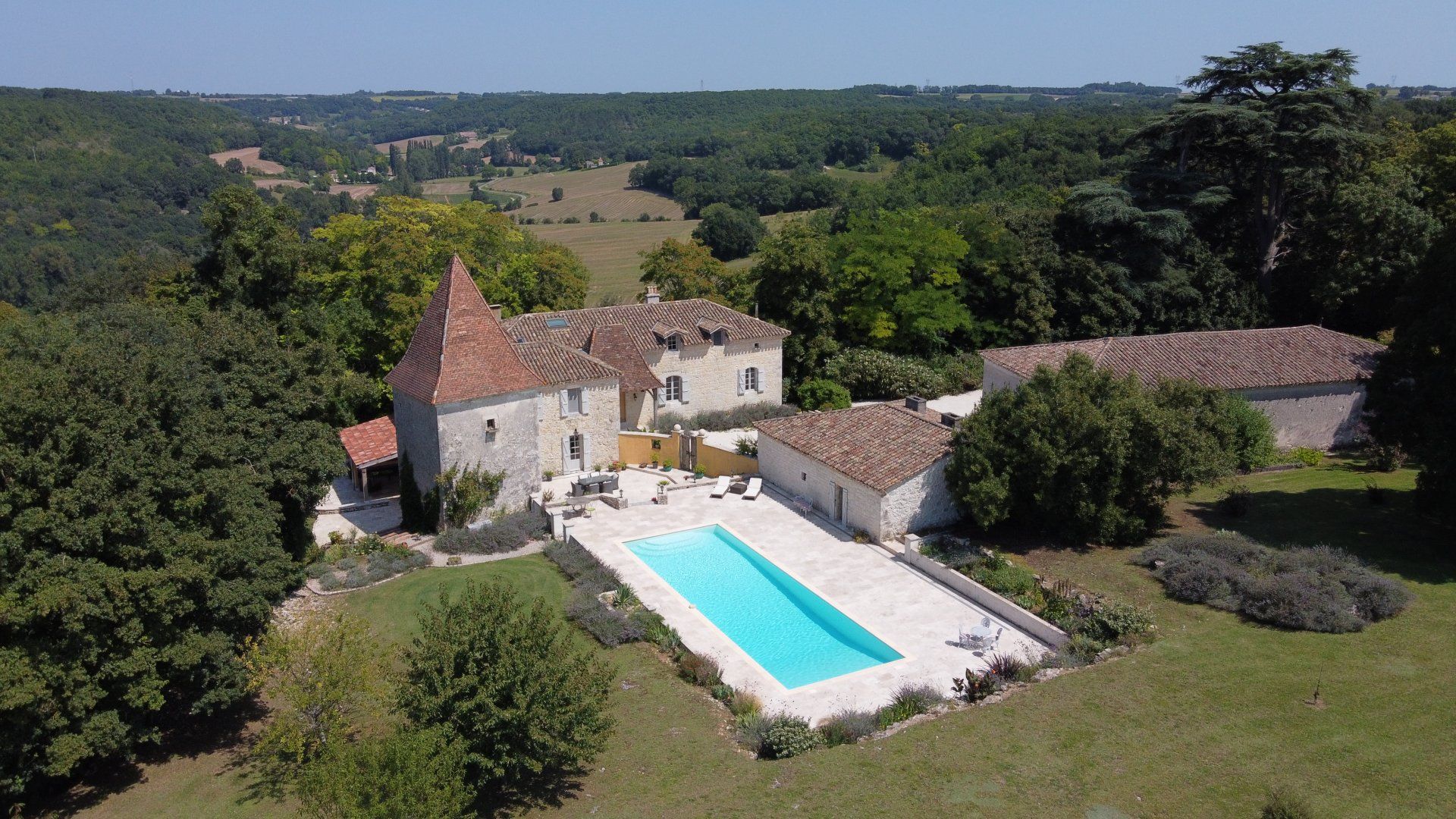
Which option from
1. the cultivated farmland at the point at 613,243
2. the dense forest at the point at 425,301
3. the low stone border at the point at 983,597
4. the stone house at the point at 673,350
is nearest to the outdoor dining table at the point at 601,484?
the stone house at the point at 673,350

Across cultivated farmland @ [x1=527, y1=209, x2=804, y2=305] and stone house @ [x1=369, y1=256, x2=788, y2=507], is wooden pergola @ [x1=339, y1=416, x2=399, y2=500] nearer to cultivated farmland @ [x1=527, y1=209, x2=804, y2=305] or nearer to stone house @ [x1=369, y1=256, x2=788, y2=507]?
stone house @ [x1=369, y1=256, x2=788, y2=507]

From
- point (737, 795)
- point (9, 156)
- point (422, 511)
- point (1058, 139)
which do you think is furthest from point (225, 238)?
point (9, 156)

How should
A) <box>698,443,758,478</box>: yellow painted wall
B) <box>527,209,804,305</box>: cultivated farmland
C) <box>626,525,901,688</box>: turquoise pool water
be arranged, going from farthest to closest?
1. <box>527,209,804,305</box>: cultivated farmland
2. <box>698,443,758,478</box>: yellow painted wall
3. <box>626,525,901,688</box>: turquoise pool water

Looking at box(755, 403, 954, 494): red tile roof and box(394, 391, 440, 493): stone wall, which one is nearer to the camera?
box(755, 403, 954, 494): red tile roof

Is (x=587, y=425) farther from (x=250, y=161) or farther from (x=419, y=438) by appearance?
(x=250, y=161)

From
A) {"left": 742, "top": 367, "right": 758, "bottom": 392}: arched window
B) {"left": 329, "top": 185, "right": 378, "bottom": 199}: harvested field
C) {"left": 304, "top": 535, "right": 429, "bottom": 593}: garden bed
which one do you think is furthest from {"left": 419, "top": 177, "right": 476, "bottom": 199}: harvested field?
{"left": 304, "top": 535, "right": 429, "bottom": 593}: garden bed

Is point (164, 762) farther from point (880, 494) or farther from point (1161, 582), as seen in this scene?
point (1161, 582)

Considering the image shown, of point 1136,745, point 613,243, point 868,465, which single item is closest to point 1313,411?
point 868,465
